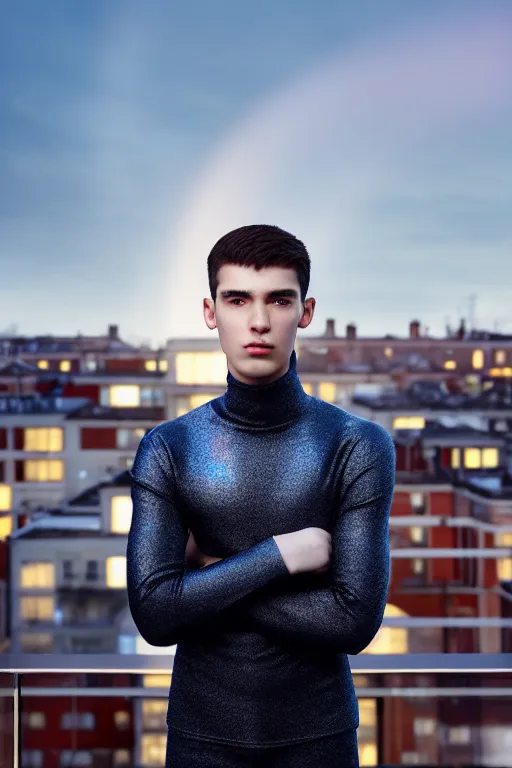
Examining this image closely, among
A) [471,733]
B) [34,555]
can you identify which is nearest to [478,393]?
[34,555]

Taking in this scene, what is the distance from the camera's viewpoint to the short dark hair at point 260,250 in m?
0.89

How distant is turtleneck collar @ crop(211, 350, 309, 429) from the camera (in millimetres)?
915

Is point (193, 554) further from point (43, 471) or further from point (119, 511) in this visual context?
point (43, 471)

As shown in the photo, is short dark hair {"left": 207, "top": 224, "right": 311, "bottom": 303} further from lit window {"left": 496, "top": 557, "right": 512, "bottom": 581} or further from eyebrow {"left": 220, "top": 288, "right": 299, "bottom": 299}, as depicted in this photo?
lit window {"left": 496, "top": 557, "right": 512, "bottom": 581}

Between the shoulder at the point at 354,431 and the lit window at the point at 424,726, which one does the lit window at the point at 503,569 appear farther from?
the shoulder at the point at 354,431

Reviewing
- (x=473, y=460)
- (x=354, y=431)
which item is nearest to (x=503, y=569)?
(x=473, y=460)

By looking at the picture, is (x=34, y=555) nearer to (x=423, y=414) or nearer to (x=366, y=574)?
(x=423, y=414)

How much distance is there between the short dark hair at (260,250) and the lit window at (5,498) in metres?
7.52

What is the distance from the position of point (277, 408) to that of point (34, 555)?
8.68 metres

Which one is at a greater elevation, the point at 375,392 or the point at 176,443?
the point at 375,392

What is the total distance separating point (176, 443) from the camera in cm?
92

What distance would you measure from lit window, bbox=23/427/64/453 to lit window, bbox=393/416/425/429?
356 cm

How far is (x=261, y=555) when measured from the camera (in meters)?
0.83

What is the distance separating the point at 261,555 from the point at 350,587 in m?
A: 0.11
